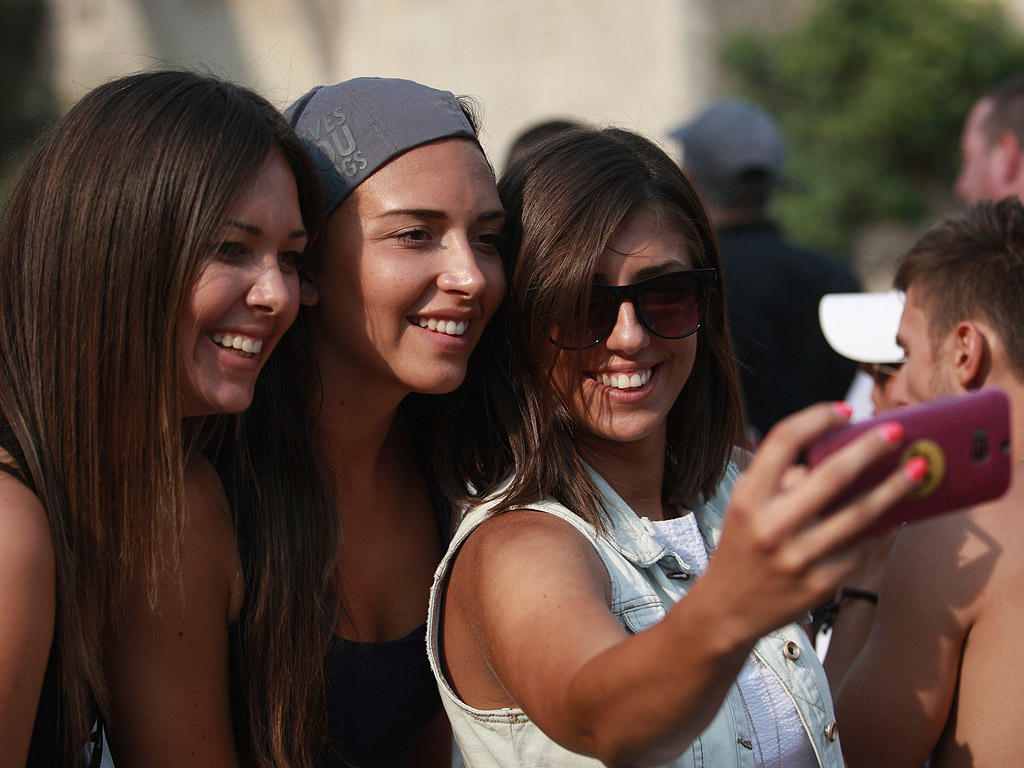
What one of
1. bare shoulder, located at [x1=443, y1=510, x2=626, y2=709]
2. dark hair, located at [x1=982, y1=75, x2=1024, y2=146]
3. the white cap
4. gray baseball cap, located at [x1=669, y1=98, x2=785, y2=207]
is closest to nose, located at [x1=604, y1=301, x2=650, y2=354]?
bare shoulder, located at [x1=443, y1=510, x2=626, y2=709]

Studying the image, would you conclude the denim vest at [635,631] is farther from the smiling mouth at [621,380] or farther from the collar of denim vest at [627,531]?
the smiling mouth at [621,380]

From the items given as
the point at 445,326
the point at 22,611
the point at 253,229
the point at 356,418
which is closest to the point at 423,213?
the point at 445,326

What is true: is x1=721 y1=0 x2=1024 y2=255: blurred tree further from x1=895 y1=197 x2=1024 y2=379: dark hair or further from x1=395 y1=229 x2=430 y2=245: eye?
x1=395 y1=229 x2=430 y2=245: eye

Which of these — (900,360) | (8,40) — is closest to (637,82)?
(8,40)

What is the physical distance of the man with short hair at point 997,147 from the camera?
448 cm

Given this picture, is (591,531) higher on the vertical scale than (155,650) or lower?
higher

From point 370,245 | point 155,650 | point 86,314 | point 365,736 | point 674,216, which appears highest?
point 674,216

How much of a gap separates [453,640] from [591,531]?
1.02ft

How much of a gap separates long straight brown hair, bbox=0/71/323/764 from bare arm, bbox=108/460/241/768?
0.23ft

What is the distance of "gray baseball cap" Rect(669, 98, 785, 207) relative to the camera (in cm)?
461

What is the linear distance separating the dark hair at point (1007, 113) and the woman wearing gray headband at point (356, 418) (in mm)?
3188

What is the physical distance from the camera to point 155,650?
1.86m

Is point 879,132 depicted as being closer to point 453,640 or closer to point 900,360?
point 900,360

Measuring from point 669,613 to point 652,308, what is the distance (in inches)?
36.4
